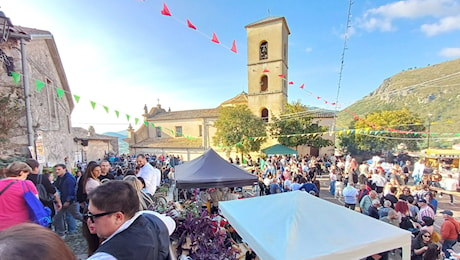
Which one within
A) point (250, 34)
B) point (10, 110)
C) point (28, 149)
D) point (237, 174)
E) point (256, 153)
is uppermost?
point (250, 34)

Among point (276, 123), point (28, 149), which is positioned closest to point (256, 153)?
point (276, 123)

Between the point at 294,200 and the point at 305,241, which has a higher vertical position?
the point at 294,200

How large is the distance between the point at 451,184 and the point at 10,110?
16.5 metres

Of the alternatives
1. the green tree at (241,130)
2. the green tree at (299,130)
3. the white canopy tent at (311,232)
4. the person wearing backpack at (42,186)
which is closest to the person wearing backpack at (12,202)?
the person wearing backpack at (42,186)

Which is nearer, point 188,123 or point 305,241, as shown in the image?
point 305,241

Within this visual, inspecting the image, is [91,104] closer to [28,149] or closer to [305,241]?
[28,149]

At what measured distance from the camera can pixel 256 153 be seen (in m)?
21.0

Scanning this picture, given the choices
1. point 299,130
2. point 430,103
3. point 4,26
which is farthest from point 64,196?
point 430,103

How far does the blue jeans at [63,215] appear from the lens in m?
4.45

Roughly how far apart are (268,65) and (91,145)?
59.0 feet

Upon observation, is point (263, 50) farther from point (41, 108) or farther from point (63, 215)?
point (63, 215)

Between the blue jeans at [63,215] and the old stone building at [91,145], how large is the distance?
1185 cm

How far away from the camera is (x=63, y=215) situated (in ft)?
14.9

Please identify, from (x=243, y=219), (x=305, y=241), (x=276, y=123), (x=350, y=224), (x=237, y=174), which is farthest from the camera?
(x=276, y=123)
